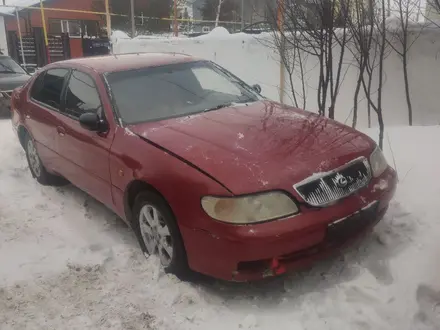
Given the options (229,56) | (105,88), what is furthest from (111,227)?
(229,56)

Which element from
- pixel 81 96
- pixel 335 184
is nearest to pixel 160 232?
pixel 335 184

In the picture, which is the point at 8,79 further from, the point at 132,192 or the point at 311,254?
the point at 311,254

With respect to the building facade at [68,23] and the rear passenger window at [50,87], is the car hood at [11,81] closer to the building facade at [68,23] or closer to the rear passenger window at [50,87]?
the rear passenger window at [50,87]

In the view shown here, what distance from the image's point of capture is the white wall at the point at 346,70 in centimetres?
670

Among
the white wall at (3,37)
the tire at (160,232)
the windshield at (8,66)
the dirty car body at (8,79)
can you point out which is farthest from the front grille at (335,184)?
the white wall at (3,37)

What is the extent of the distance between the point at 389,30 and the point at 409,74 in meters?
0.77

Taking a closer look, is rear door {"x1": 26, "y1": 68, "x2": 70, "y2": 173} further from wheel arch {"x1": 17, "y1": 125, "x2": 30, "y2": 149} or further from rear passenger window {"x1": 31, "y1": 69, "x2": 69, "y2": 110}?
wheel arch {"x1": 17, "y1": 125, "x2": 30, "y2": 149}

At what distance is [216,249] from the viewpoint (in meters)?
2.62

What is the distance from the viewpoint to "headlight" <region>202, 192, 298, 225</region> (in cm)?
258

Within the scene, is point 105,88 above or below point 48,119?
above

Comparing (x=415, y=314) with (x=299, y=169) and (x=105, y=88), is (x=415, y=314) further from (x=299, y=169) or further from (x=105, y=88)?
(x=105, y=88)

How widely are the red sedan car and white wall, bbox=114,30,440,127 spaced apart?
3.71m

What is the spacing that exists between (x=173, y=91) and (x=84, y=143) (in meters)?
0.88

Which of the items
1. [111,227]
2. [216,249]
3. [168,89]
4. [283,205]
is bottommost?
[111,227]
